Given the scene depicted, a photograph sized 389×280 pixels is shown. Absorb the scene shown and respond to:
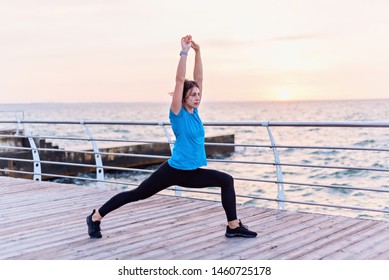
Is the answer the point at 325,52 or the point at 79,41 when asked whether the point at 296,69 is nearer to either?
the point at 325,52

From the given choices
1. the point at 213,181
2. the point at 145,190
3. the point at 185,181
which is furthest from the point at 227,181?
the point at 145,190

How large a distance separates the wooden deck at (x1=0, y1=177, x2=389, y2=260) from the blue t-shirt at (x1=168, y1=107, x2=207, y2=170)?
0.68 metres

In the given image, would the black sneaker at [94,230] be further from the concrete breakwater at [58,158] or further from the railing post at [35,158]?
the concrete breakwater at [58,158]

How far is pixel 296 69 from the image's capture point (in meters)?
56.7

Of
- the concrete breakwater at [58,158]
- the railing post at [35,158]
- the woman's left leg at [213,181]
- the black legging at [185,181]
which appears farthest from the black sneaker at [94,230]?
the concrete breakwater at [58,158]

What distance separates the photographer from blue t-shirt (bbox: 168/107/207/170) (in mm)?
4562

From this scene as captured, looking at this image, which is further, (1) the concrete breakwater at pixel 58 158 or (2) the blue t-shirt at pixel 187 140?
(1) the concrete breakwater at pixel 58 158

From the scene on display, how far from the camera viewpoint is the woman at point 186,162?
4496 mm

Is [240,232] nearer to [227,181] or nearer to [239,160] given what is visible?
[227,181]

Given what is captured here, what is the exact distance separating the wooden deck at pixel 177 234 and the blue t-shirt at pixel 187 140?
0.68 metres

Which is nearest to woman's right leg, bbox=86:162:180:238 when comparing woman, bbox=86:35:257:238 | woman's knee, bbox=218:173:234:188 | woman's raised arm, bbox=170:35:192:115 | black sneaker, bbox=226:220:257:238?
woman, bbox=86:35:257:238

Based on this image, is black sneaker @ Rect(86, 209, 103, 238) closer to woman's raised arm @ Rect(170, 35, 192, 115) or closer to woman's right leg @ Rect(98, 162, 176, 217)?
woman's right leg @ Rect(98, 162, 176, 217)

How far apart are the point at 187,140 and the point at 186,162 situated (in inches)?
7.5

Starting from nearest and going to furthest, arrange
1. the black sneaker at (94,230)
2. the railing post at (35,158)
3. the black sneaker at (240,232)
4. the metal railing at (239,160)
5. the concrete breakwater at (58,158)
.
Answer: the black sneaker at (240,232)
the black sneaker at (94,230)
the metal railing at (239,160)
the railing post at (35,158)
the concrete breakwater at (58,158)
